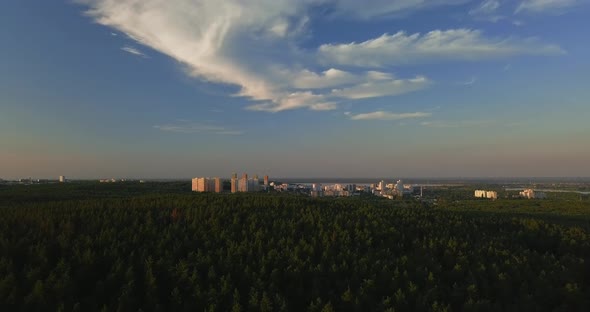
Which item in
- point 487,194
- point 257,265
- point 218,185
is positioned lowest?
point 487,194

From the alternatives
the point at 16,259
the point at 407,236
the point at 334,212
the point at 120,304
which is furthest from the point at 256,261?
the point at 334,212

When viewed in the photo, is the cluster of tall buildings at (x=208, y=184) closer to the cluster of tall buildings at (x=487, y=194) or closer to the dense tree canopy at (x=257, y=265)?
the dense tree canopy at (x=257, y=265)

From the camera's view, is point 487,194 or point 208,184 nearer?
point 208,184

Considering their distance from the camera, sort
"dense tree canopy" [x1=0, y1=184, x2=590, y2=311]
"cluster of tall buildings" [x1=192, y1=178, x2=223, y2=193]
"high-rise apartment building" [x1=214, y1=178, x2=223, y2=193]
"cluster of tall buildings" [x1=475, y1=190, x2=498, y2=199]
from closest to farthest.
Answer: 1. "dense tree canopy" [x1=0, y1=184, x2=590, y2=311]
2. "cluster of tall buildings" [x1=192, y1=178, x2=223, y2=193]
3. "high-rise apartment building" [x1=214, y1=178, x2=223, y2=193]
4. "cluster of tall buildings" [x1=475, y1=190, x2=498, y2=199]

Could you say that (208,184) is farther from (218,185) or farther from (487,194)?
(487,194)

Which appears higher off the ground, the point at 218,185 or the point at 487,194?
the point at 218,185

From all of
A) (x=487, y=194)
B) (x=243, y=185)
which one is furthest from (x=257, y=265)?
(x=487, y=194)

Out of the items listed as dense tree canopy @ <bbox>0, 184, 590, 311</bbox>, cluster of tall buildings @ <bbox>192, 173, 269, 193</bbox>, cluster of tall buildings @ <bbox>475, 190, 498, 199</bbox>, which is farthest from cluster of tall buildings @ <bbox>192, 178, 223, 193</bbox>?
cluster of tall buildings @ <bbox>475, 190, 498, 199</bbox>

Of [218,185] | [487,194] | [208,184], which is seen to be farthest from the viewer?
[487,194]

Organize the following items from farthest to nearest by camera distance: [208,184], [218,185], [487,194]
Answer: [487,194] → [218,185] → [208,184]

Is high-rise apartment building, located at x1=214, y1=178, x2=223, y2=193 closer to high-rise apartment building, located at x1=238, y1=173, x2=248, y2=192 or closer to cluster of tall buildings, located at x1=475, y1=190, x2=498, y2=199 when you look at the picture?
high-rise apartment building, located at x1=238, y1=173, x2=248, y2=192
